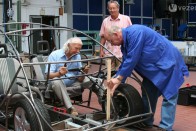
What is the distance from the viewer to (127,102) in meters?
5.10

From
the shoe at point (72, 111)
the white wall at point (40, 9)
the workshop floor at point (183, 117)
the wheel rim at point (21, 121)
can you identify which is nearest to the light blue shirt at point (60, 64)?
the shoe at point (72, 111)

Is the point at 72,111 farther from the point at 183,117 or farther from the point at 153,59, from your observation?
the point at 183,117

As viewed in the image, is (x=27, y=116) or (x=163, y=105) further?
(x=163, y=105)

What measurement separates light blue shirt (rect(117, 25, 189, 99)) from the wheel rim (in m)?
1.26

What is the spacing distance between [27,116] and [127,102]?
152 centimetres

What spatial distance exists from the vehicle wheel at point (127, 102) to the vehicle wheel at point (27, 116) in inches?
47.7

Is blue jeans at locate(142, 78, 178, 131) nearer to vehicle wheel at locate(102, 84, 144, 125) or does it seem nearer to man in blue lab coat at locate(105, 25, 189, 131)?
man in blue lab coat at locate(105, 25, 189, 131)

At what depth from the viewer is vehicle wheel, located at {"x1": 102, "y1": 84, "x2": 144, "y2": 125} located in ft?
16.4

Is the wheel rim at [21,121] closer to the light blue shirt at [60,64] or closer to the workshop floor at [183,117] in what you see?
the light blue shirt at [60,64]

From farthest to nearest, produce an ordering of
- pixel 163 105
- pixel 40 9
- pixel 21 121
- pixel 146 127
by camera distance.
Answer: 1. pixel 40 9
2. pixel 146 127
3. pixel 163 105
4. pixel 21 121

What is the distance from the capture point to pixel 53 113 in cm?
514

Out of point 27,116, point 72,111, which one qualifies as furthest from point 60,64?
point 27,116

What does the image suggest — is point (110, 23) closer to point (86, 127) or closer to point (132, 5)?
point (86, 127)

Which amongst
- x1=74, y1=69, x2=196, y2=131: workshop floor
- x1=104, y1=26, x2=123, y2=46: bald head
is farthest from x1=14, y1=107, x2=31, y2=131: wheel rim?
x1=74, y1=69, x2=196, y2=131: workshop floor
